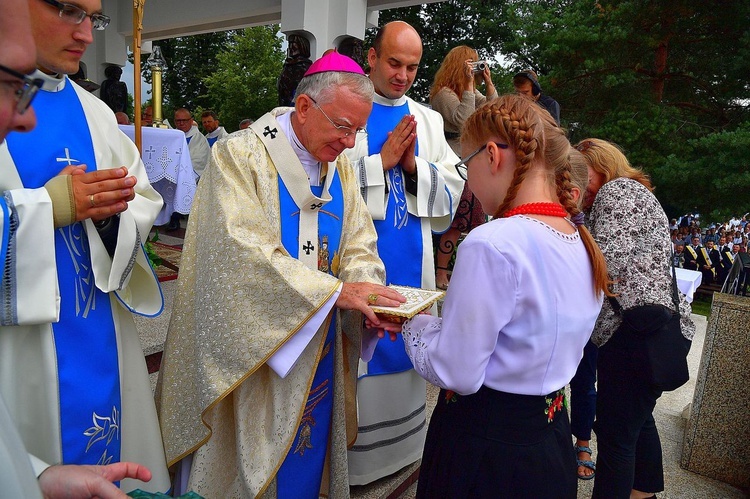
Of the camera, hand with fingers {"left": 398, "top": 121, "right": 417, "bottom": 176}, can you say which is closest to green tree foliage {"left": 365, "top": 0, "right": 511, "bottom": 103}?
the camera

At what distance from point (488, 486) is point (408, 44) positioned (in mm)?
2054

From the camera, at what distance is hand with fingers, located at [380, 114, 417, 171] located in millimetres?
2728

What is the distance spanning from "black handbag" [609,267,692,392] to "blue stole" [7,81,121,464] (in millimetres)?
1906

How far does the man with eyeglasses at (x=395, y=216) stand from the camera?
9.30 ft

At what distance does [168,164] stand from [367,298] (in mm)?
3862

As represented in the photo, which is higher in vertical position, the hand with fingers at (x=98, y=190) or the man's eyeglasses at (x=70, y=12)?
the man's eyeglasses at (x=70, y=12)

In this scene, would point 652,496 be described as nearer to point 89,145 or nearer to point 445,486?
point 445,486

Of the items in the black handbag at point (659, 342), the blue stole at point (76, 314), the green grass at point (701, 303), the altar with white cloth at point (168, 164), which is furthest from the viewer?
the green grass at point (701, 303)

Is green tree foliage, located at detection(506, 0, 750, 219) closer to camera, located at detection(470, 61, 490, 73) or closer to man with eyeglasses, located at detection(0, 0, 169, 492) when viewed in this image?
camera, located at detection(470, 61, 490, 73)

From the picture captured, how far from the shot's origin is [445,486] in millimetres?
1742

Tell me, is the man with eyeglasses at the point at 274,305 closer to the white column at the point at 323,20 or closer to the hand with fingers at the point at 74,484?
the hand with fingers at the point at 74,484

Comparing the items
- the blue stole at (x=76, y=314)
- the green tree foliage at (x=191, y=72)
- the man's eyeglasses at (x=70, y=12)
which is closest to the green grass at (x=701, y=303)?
the blue stole at (x=76, y=314)

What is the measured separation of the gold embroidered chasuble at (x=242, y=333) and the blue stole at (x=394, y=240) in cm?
61

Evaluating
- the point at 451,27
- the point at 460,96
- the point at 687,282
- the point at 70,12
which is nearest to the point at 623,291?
the point at 70,12
